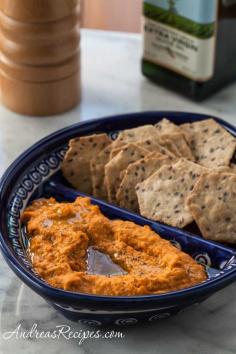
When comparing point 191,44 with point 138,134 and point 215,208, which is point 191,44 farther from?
point 215,208

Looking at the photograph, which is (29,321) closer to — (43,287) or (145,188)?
(43,287)

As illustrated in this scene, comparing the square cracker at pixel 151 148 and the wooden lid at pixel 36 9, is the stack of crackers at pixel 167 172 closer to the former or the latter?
the square cracker at pixel 151 148

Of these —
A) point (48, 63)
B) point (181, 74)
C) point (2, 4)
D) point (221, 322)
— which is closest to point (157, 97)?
point (181, 74)

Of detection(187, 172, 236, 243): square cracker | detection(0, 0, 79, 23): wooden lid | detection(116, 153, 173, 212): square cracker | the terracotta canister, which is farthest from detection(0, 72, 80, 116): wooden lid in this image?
detection(187, 172, 236, 243): square cracker

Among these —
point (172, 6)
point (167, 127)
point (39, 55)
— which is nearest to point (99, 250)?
point (167, 127)

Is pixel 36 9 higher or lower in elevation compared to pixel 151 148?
higher

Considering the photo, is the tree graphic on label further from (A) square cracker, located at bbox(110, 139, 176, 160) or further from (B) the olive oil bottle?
(A) square cracker, located at bbox(110, 139, 176, 160)
